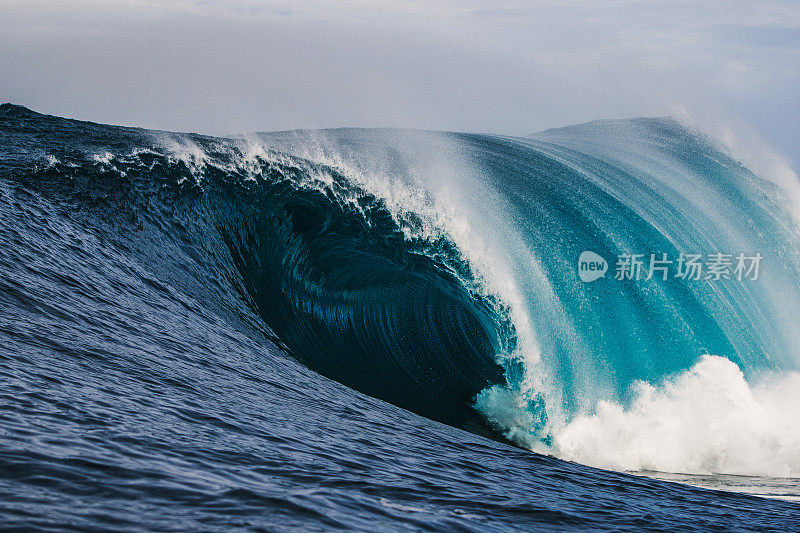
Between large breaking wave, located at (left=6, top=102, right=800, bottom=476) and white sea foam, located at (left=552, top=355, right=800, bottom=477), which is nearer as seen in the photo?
white sea foam, located at (left=552, top=355, right=800, bottom=477)

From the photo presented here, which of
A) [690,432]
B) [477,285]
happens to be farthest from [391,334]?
[690,432]

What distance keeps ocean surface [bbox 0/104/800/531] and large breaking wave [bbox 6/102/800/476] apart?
0.12 feet

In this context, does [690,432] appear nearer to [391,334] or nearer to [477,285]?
[477,285]

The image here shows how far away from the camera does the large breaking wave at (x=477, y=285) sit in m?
7.51

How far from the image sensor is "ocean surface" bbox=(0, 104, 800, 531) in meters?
2.86

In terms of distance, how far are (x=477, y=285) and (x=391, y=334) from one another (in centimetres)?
118

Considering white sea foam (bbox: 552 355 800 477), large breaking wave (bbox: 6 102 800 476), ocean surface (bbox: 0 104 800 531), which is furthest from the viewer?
large breaking wave (bbox: 6 102 800 476)

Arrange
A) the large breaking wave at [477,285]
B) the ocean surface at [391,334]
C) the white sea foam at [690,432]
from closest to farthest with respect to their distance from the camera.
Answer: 1. the ocean surface at [391,334]
2. the white sea foam at [690,432]
3. the large breaking wave at [477,285]

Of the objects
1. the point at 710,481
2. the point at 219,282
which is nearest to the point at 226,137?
the point at 219,282

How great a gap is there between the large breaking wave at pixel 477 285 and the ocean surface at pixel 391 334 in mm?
37

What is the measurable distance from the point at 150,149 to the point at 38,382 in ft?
21.4

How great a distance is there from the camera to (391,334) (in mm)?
8914

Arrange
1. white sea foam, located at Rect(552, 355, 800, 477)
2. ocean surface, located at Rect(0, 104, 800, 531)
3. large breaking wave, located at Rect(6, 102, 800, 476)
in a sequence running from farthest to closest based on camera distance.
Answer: large breaking wave, located at Rect(6, 102, 800, 476), white sea foam, located at Rect(552, 355, 800, 477), ocean surface, located at Rect(0, 104, 800, 531)

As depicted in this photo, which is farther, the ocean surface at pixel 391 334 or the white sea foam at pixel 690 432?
the white sea foam at pixel 690 432
